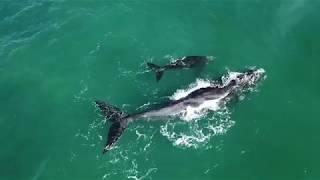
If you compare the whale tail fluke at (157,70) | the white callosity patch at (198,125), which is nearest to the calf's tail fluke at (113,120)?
the white callosity patch at (198,125)

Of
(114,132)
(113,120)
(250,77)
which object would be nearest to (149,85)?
(113,120)

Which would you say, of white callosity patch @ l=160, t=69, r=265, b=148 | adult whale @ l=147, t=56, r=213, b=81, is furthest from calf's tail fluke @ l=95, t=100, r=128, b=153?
adult whale @ l=147, t=56, r=213, b=81

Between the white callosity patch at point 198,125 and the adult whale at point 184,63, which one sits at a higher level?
the adult whale at point 184,63

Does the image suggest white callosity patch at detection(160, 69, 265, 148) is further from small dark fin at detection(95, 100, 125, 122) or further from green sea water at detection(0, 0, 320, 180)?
small dark fin at detection(95, 100, 125, 122)

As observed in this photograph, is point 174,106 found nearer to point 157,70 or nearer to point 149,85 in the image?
point 149,85

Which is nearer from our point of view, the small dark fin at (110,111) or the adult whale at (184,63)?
the small dark fin at (110,111)

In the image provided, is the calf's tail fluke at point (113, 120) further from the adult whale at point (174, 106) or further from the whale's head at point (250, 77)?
the whale's head at point (250, 77)

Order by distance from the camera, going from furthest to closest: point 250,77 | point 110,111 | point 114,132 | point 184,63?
point 184,63 → point 250,77 → point 110,111 → point 114,132

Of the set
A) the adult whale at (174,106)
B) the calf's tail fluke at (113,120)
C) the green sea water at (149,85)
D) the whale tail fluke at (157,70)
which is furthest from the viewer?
the whale tail fluke at (157,70)
